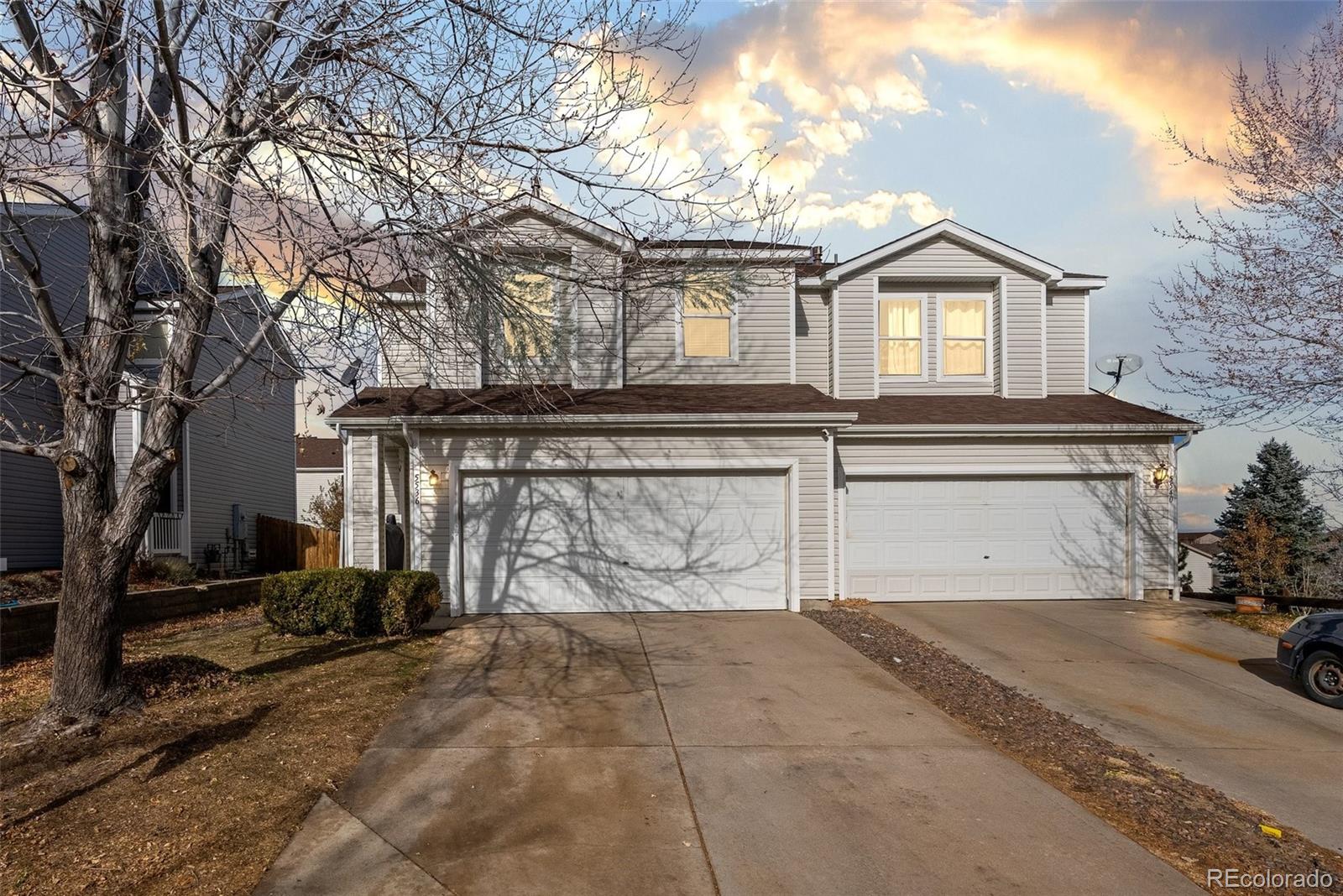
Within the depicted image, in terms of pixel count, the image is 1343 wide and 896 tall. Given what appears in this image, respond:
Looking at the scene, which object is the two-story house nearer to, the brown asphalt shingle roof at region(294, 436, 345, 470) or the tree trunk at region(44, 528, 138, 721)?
the tree trunk at region(44, 528, 138, 721)

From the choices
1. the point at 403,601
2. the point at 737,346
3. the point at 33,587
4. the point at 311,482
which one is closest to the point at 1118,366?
the point at 737,346

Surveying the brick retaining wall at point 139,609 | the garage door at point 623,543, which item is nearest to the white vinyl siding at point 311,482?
the brick retaining wall at point 139,609

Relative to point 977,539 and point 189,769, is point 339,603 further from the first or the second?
point 977,539

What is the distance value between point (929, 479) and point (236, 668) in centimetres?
978

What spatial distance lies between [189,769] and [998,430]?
36.6ft

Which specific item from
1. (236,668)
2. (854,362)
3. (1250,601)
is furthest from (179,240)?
(1250,601)

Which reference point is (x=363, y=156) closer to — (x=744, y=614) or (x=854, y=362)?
(x=744, y=614)

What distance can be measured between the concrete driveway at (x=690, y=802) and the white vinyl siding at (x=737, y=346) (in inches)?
246

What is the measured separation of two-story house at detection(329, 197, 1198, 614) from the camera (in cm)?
1118

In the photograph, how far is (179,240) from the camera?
620cm

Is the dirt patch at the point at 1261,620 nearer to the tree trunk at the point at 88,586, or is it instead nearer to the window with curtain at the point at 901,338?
the window with curtain at the point at 901,338

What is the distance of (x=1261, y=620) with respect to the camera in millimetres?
11078

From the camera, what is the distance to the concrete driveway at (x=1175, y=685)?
18.8ft

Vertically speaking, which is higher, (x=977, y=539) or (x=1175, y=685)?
(x=977, y=539)
